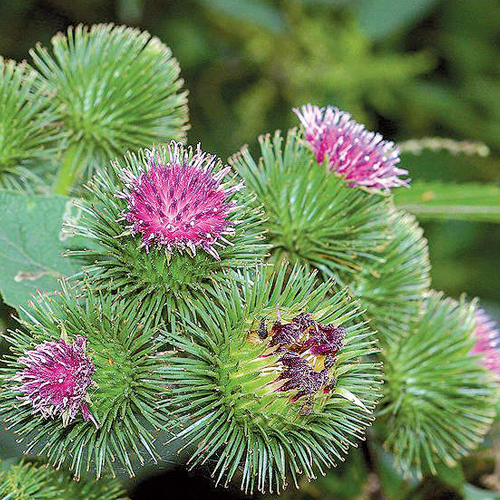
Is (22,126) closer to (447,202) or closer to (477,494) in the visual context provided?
(447,202)

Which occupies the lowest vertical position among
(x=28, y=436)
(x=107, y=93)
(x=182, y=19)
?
(x=28, y=436)

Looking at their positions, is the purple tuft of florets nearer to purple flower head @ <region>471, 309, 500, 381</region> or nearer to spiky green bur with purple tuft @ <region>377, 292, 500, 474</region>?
spiky green bur with purple tuft @ <region>377, 292, 500, 474</region>

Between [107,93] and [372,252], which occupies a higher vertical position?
[107,93]

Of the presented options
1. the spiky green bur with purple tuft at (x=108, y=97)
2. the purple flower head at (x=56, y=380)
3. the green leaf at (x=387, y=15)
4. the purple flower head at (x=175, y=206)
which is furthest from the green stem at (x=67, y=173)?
the green leaf at (x=387, y=15)

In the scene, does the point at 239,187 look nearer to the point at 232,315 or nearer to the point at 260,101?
the point at 232,315

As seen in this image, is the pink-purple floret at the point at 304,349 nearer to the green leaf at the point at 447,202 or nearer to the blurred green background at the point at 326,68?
the green leaf at the point at 447,202

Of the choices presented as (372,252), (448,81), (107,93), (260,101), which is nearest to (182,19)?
(260,101)
